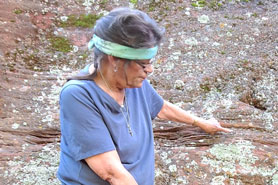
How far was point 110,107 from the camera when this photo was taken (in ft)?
6.59

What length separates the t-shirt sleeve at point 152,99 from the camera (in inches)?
92.4

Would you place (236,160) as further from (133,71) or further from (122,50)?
(122,50)

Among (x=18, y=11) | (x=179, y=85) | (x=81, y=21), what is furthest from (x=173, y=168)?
(x=18, y=11)

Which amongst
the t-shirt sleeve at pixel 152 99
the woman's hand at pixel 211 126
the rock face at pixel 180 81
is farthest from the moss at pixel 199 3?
the t-shirt sleeve at pixel 152 99

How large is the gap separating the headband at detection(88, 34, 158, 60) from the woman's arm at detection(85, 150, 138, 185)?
0.52 metres

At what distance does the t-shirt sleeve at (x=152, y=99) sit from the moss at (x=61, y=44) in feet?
4.82

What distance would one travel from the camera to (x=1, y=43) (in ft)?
11.1

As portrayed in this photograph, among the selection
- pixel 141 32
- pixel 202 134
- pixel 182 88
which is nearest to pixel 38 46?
pixel 182 88

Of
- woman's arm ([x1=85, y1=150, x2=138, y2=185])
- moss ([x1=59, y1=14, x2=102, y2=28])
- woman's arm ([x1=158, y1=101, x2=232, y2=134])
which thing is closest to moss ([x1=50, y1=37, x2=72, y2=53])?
moss ([x1=59, y1=14, x2=102, y2=28])

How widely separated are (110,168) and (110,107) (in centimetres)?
33

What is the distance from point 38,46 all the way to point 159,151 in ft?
5.25

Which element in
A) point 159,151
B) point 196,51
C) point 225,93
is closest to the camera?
point 159,151

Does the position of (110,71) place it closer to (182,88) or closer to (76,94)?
(76,94)

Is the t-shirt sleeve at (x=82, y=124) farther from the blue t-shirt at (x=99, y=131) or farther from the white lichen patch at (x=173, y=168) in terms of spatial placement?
the white lichen patch at (x=173, y=168)
